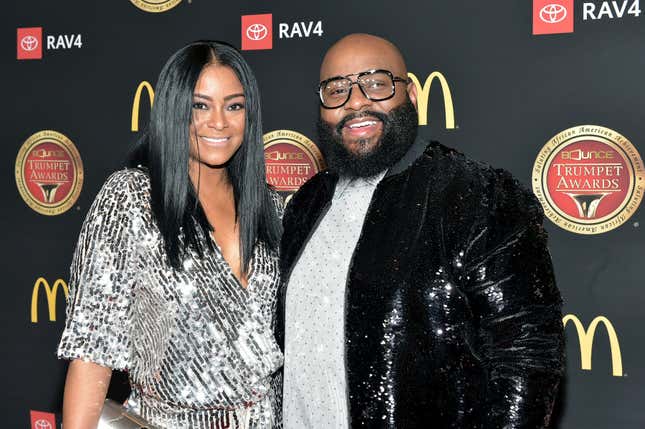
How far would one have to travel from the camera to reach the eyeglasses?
1506 millimetres

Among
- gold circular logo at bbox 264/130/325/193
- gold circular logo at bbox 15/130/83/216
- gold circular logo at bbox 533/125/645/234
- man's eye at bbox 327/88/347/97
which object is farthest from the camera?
gold circular logo at bbox 15/130/83/216

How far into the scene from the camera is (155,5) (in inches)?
105

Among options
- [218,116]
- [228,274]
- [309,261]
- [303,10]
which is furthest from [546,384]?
[303,10]

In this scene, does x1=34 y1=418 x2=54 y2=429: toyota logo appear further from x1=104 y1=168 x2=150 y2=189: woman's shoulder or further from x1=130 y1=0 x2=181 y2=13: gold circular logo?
x1=104 y1=168 x2=150 y2=189: woman's shoulder

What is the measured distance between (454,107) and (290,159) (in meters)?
0.61

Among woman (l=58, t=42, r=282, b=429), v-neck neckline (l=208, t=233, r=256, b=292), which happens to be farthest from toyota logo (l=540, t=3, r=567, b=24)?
v-neck neckline (l=208, t=233, r=256, b=292)

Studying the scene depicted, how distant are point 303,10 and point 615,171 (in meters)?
1.14

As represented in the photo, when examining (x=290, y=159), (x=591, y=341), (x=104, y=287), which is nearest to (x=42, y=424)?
(x=290, y=159)

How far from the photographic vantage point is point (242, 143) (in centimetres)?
172

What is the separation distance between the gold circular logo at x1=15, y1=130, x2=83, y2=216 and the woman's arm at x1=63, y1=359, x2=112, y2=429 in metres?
1.56

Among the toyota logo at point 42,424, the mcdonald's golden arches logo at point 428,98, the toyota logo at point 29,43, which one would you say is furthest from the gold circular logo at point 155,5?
the toyota logo at point 42,424

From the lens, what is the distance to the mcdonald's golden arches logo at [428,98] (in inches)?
90.4

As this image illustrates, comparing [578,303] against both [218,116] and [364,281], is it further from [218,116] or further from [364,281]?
[218,116]

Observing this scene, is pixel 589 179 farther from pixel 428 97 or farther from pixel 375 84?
pixel 375 84
